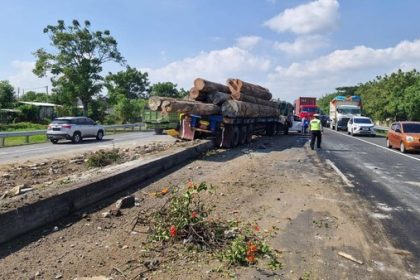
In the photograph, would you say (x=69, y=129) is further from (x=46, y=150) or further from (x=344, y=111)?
(x=344, y=111)

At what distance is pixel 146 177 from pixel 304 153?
979cm

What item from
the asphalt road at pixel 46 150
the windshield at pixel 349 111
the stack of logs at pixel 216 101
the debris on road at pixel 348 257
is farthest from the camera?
the windshield at pixel 349 111

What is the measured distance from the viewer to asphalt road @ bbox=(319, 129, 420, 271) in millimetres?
7034

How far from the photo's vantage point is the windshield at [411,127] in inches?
878

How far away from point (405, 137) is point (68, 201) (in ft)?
59.2

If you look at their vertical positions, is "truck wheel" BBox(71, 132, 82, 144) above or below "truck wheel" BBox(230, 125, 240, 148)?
below

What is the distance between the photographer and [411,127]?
22.8 m

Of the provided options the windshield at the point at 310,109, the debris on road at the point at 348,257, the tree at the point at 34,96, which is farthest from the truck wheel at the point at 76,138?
the tree at the point at 34,96

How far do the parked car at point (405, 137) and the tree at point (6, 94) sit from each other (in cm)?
5420

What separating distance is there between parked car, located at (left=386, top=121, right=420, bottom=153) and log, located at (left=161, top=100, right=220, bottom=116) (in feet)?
29.2

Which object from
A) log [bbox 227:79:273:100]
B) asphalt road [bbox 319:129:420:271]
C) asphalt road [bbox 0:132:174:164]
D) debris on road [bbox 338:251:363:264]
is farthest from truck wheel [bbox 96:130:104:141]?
debris on road [bbox 338:251:363:264]

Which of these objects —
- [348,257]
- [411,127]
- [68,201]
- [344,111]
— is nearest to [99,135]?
[411,127]

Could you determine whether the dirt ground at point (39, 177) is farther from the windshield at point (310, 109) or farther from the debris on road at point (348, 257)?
the windshield at point (310, 109)

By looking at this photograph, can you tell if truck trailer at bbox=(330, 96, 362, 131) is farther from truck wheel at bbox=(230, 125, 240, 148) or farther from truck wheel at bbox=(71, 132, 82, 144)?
truck wheel at bbox=(71, 132, 82, 144)
